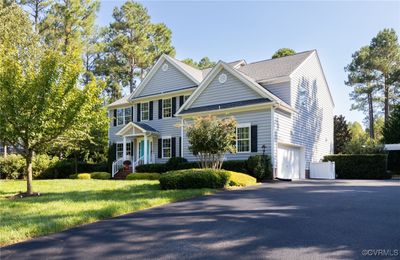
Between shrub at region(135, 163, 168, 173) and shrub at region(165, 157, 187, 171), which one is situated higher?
shrub at region(165, 157, 187, 171)

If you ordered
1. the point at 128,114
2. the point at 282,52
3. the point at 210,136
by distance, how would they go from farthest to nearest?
1. the point at 282,52
2. the point at 128,114
3. the point at 210,136

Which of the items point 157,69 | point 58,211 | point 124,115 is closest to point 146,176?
point 157,69

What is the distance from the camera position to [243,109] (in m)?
18.7

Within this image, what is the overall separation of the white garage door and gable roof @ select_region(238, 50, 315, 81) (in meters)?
4.28

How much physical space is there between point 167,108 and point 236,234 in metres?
18.6

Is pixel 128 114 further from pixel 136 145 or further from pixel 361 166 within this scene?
pixel 361 166

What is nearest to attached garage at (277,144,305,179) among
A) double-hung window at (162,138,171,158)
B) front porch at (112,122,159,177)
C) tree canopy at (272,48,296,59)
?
double-hung window at (162,138,171,158)

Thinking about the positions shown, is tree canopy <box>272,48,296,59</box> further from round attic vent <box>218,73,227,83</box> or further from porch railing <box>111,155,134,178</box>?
porch railing <box>111,155,134,178</box>

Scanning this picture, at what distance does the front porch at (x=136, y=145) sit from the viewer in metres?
23.8

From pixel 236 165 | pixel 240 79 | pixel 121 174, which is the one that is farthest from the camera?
pixel 121 174

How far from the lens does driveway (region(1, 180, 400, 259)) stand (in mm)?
5152

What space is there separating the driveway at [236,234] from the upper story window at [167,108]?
1546cm

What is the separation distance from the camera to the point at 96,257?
16.8 ft

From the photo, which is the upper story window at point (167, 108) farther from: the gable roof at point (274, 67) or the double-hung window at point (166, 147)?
the gable roof at point (274, 67)
